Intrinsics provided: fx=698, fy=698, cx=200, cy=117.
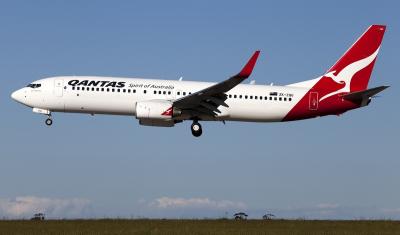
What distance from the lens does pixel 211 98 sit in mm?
48219

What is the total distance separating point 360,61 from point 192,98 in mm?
15493

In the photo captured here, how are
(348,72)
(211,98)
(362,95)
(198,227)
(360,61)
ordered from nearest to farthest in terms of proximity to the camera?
(198,227) → (211,98) → (362,95) → (348,72) → (360,61)

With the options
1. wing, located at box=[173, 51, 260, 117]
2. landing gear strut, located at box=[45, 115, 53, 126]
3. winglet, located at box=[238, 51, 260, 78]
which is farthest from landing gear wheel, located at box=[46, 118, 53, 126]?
winglet, located at box=[238, 51, 260, 78]

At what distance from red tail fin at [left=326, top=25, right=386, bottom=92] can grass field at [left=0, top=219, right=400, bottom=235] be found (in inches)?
669

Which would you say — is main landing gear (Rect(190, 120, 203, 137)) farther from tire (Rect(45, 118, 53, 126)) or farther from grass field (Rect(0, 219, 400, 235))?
grass field (Rect(0, 219, 400, 235))

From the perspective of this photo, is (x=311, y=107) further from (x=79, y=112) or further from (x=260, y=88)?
(x=79, y=112)

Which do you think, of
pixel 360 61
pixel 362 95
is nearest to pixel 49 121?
pixel 362 95

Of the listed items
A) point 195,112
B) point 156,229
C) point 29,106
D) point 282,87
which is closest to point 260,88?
point 282,87

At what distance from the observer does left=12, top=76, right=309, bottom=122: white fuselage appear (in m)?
49.0

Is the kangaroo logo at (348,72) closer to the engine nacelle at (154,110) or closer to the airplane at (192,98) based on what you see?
the airplane at (192,98)

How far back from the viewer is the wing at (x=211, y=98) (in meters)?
44.2

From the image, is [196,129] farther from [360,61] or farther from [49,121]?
[360,61]

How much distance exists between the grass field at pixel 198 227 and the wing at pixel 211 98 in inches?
407

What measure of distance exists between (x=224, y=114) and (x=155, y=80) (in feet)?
18.2
